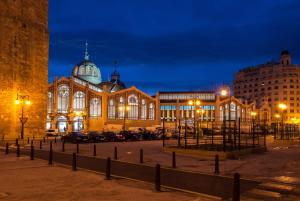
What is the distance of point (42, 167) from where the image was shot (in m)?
16.8

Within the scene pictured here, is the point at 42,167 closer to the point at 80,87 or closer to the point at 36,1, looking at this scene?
the point at 36,1

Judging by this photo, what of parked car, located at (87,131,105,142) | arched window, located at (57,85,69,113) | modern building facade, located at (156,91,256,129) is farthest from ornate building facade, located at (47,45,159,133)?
parked car, located at (87,131,105,142)

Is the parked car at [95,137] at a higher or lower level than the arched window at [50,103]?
lower

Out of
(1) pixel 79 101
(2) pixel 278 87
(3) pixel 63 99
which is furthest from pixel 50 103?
(2) pixel 278 87

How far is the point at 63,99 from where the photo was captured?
80.8 meters

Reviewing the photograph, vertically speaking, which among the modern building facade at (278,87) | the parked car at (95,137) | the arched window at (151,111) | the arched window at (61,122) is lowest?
the parked car at (95,137)

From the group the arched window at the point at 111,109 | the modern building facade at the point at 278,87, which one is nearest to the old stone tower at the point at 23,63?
the arched window at the point at 111,109

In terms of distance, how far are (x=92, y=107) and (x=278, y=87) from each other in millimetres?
88785

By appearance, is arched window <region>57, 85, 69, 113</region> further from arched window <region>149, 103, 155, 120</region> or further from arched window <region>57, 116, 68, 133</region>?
arched window <region>149, 103, 155, 120</region>

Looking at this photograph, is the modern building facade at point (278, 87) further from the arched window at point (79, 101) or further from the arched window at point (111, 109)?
the arched window at point (79, 101)

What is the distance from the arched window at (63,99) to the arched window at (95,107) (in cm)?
587

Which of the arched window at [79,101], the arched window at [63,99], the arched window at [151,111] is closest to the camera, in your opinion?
the arched window at [63,99]

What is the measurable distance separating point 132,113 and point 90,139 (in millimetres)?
46417

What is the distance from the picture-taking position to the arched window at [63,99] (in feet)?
264
